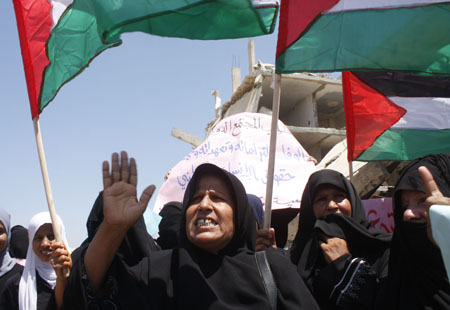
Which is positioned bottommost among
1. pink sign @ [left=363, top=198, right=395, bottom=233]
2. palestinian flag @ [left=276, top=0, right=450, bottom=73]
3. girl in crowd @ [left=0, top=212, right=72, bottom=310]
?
pink sign @ [left=363, top=198, right=395, bottom=233]

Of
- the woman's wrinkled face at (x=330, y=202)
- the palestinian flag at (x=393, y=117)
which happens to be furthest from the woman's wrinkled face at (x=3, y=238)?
the palestinian flag at (x=393, y=117)

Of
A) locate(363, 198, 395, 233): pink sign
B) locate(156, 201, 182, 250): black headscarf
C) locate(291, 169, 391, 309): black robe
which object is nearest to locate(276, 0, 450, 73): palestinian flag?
locate(291, 169, 391, 309): black robe

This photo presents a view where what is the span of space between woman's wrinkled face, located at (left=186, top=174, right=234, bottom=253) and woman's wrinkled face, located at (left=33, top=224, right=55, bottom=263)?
1404 mm

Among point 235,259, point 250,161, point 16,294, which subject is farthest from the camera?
point 250,161

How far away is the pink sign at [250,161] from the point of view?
14.6ft

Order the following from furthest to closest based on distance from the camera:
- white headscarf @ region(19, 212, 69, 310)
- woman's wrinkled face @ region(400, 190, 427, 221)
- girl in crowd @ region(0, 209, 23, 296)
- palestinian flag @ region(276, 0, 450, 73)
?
1. girl in crowd @ region(0, 209, 23, 296)
2. white headscarf @ region(19, 212, 69, 310)
3. palestinian flag @ region(276, 0, 450, 73)
4. woman's wrinkled face @ region(400, 190, 427, 221)

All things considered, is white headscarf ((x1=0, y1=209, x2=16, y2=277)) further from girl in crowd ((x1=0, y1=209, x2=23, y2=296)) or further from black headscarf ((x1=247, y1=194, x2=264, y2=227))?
black headscarf ((x1=247, y1=194, x2=264, y2=227))

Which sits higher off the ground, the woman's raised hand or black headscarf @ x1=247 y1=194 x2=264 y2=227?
the woman's raised hand

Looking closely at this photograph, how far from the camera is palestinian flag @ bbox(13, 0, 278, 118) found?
2117 mm

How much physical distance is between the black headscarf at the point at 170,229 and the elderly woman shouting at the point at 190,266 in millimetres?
951

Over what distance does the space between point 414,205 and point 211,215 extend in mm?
930

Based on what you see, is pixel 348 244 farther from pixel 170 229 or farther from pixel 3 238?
pixel 3 238

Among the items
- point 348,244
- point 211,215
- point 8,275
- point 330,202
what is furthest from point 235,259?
point 8,275

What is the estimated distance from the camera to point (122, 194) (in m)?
1.60
